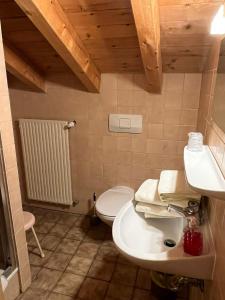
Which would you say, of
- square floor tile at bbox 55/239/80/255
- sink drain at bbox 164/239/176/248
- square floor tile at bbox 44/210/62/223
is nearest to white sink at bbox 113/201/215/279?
sink drain at bbox 164/239/176/248

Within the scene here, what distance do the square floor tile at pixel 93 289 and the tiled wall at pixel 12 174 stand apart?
42 centimetres

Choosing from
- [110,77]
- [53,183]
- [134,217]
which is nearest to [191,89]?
[110,77]

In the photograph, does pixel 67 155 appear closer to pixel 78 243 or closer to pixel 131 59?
pixel 78 243

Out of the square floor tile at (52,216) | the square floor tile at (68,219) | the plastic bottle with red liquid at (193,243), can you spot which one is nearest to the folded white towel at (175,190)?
the plastic bottle with red liquid at (193,243)

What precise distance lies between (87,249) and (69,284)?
15.7 inches

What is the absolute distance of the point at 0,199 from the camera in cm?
152

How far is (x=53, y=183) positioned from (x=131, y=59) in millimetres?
1490

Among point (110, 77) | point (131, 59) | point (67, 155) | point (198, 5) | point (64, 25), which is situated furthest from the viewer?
point (67, 155)

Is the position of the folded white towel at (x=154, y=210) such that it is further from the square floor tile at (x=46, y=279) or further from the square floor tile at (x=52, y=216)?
the square floor tile at (x=52, y=216)

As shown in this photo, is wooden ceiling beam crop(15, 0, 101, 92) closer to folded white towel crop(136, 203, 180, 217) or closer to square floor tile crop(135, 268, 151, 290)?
folded white towel crop(136, 203, 180, 217)

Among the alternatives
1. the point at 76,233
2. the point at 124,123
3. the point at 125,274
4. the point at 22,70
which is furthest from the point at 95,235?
the point at 22,70

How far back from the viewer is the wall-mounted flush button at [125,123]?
2.21 meters

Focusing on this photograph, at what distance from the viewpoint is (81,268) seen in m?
1.95

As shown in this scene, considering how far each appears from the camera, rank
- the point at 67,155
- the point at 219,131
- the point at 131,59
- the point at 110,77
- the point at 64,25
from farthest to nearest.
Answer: the point at 67,155
the point at 110,77
the point at 131,59
the point at 64,25
the point at 219,131
